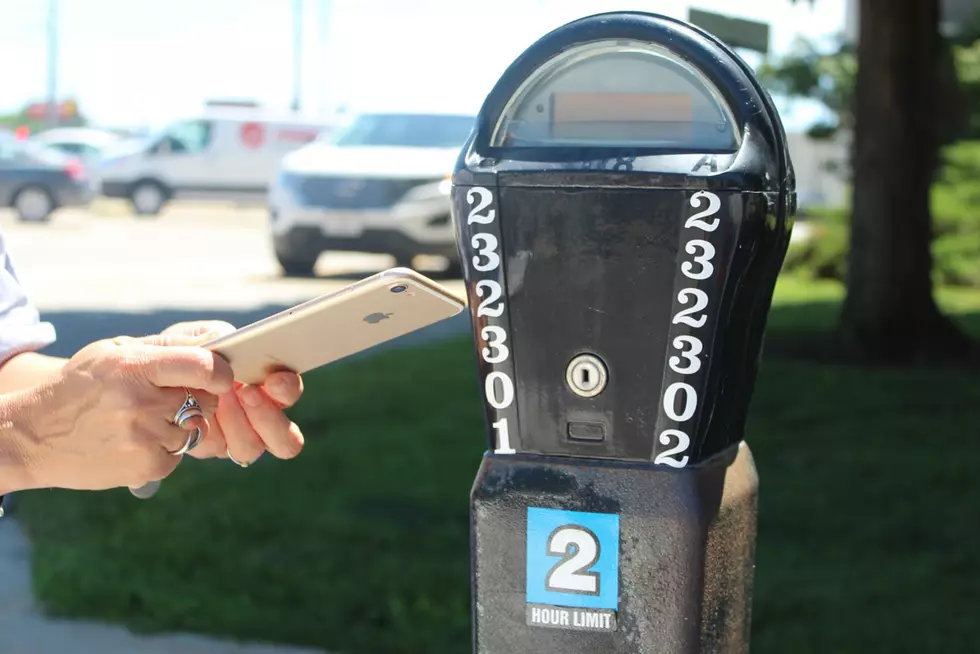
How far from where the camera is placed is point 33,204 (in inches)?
849

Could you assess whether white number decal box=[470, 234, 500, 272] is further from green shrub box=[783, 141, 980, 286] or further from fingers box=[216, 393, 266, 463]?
green shrub box=[783, 141, 980, 286]

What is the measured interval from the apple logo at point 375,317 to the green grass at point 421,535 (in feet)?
7.26

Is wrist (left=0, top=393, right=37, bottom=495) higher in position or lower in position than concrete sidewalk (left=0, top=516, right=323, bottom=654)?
higher

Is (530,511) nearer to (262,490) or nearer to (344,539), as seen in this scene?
(344,539)

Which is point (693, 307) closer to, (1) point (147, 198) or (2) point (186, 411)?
(2) point (186, 411)

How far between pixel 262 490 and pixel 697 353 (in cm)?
379

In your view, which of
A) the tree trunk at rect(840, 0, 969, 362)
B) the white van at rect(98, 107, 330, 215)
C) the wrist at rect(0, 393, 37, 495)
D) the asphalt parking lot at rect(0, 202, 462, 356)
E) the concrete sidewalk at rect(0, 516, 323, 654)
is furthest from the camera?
the white van at rect(98, 107, 330, 215)

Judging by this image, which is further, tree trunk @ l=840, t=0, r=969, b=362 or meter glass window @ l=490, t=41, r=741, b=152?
tree trunk @ l=840, t=0, r=969, b=362

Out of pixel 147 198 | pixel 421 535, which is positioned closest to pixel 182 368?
pixel 421 535

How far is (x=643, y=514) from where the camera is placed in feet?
5.77

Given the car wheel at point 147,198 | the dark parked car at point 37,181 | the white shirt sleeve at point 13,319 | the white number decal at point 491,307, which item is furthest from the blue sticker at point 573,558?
the car wheel at point 147,198

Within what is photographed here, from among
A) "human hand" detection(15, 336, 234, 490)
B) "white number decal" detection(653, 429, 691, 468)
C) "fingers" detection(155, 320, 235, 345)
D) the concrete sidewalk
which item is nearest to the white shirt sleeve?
"fingers" detection(155, 320, 235, 345)

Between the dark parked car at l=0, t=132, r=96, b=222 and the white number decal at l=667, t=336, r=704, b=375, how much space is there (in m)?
20.7

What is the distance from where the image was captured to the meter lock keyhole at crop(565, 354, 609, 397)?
178 centimetres
